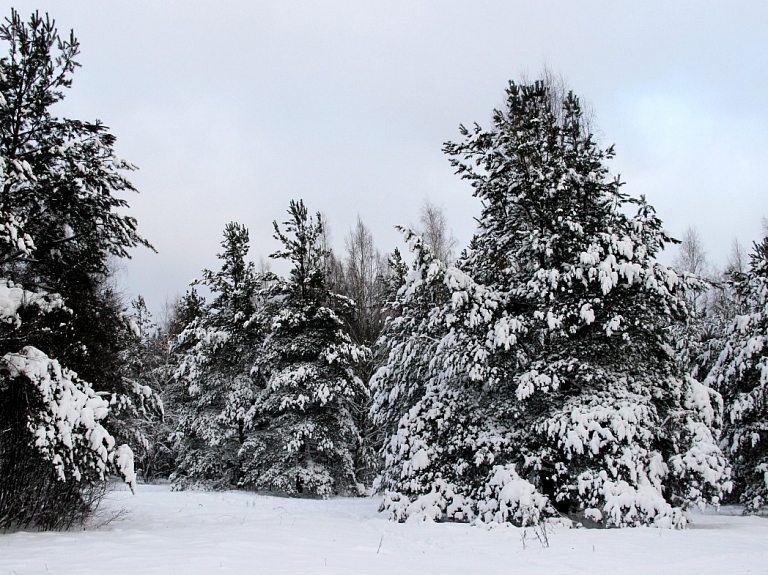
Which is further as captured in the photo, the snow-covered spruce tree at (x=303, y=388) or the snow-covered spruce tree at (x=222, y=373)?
the snow-covered spruce tree at (x=222, y=373)

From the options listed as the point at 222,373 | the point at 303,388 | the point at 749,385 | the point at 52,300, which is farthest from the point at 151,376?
the point at 749,385

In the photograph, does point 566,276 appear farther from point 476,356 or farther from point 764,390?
point 764,390

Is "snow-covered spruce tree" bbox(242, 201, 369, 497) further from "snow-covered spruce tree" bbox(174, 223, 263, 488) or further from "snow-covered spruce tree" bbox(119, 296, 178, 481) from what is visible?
"snow-covered spruce tree" bbox(119, 296, 178, 481)

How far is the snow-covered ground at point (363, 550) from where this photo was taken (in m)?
5.36

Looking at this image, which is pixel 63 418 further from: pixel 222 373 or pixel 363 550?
pixel 222 373

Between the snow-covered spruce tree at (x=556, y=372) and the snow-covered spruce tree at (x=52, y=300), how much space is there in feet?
19.6

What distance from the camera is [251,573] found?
4.92 m

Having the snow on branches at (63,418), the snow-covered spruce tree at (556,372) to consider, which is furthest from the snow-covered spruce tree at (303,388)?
the snow on branches at (63,418)

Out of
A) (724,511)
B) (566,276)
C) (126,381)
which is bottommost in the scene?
(724,511)

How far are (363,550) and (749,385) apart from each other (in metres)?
12.5

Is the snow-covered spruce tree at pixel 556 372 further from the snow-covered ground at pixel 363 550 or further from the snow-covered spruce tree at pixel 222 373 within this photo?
the snow-covered spruce tree at pixel 222 373

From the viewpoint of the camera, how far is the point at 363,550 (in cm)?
684

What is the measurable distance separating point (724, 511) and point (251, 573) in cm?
1622

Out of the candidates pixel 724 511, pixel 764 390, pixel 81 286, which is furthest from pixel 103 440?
pixel 724 511
